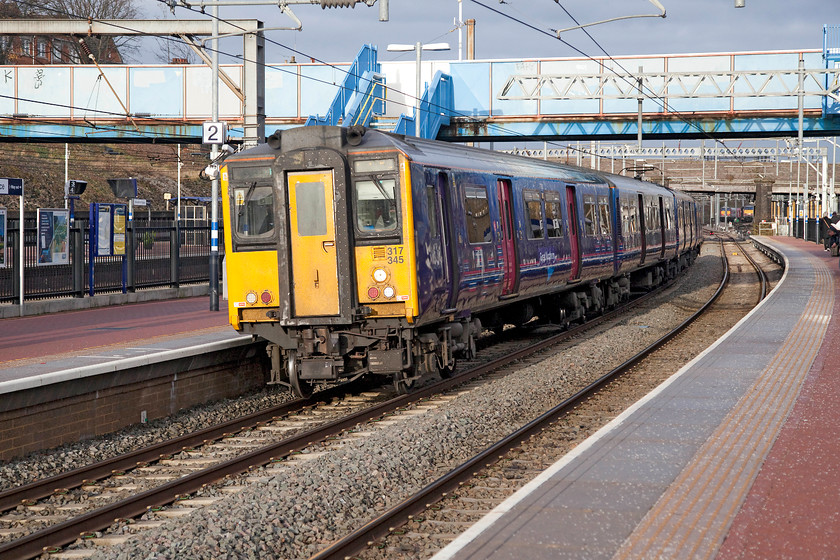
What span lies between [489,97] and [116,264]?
54.3 ft

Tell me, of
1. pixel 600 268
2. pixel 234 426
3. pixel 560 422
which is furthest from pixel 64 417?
pixel 600 268

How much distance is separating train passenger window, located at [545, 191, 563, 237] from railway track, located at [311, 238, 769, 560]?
9.03 feet

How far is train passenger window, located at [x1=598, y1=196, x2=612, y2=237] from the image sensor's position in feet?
72.6

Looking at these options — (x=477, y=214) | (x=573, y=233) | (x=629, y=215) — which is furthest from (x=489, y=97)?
(x=477, y=214)

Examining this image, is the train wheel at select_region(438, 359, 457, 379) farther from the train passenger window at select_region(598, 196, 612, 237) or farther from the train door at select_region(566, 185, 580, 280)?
the train passenger window at select_region(598, 196, 612, 237)

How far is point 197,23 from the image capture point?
67.5ft

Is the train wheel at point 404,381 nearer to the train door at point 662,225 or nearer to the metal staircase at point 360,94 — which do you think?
the metal staircase at point 360,94

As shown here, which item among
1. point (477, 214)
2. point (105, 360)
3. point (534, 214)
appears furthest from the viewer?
point (534, 214)

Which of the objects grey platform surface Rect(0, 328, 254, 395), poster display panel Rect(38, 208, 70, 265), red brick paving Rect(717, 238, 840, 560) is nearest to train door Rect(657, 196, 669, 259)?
poster display panel Rect(38, 208, 70, 265)

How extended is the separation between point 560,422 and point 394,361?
2.15 meters

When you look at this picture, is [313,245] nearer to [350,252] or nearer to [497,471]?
[350,252]

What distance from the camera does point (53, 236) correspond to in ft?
62.2

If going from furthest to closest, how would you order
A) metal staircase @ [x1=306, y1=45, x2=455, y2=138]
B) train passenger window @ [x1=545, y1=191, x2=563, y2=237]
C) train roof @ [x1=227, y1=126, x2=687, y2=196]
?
metal staircase @ [x1=306, y1=45, x2=455, y2=138] → train passenger window @ [x1=545, y1=191, x2=563, y2=237] → train roof @ [x1=227, y1=126, x2=687, y2=196]

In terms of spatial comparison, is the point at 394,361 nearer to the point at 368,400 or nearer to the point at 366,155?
the point at 368,400
